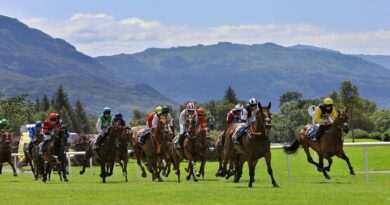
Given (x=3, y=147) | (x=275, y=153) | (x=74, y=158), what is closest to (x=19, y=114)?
(x=74, y=158)

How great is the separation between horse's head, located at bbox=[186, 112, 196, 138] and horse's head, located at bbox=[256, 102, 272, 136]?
517cm

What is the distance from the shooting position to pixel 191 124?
2748 centimetres

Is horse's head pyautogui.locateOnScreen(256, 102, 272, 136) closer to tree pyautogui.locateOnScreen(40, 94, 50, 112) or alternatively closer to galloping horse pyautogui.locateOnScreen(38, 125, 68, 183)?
galloping horse pyautogui.locateOnScreen(38, 125, 68, 183)

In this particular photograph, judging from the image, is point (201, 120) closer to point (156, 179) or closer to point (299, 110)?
point (156, 179)

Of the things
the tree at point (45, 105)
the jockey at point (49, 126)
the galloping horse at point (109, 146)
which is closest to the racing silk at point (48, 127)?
the jockey at point (49, 126)

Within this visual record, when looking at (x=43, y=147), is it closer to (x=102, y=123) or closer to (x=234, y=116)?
(x=102, y=123)

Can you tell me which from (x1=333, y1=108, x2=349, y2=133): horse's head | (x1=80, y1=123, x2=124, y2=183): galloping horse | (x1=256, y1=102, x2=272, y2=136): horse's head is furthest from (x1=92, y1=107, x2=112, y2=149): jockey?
(x1=256, y1=102, x2=272, y2=136): horse's head

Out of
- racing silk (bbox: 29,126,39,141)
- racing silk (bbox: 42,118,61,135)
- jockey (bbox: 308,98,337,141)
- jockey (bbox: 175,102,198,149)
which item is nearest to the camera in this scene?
jockey (bbox: 175,102,198,149)

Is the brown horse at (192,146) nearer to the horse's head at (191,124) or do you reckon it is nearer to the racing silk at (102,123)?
the horse's head at (191,124)

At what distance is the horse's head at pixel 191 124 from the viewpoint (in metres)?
27.3

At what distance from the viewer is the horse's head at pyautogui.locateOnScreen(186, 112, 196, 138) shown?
1076 inches

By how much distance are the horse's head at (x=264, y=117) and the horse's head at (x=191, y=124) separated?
16.9ft

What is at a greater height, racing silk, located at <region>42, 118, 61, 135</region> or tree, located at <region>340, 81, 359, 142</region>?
tree, located at <region>340, 81, 359, 142</region>

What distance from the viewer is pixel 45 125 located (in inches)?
1244
